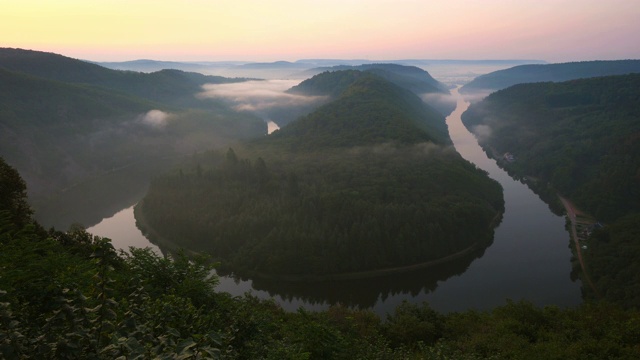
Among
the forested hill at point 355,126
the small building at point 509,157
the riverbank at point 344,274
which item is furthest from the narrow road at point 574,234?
the forested hill at point 355,126

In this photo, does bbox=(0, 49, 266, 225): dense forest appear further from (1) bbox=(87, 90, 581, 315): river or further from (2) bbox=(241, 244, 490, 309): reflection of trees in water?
(2) bbox=(241, 244, 490, 309): reflection of trees in water

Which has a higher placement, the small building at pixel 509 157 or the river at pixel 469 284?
the small building at pixel 509 157

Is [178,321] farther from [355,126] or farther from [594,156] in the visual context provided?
[594,156]

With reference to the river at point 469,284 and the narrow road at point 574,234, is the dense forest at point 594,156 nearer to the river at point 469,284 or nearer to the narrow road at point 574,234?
the narrow road at point 574,234

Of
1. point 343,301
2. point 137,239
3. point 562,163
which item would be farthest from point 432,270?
point 562,163

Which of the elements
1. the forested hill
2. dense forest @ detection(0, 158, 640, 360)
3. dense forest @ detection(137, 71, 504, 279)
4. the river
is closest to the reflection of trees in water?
the river

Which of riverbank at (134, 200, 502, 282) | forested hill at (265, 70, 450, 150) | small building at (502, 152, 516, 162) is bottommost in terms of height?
riverbank at (134, 200, 502, 282)
